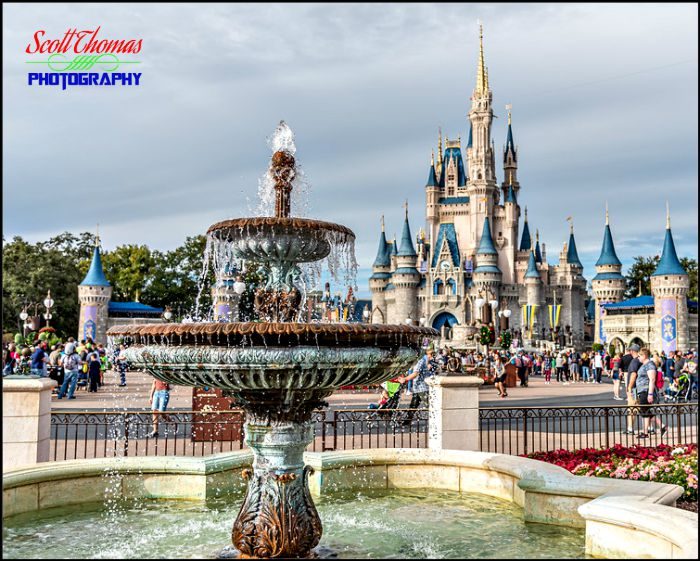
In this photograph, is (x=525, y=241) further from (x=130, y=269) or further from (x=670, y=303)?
(x=130, y=269)

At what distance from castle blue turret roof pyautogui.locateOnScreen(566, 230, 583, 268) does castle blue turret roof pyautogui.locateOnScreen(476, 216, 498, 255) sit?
11473mm

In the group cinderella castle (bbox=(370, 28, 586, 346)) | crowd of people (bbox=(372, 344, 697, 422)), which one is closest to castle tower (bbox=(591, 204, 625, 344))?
cinderella castle (bbox=(370, 28, 586, 346))

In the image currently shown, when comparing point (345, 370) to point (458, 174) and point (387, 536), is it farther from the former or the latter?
point (458, 174)

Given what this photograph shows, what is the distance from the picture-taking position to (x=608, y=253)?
81938mm

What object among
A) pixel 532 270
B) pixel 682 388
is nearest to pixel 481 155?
pixel 532 270

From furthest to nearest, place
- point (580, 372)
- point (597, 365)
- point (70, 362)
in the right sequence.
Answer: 1. point (580, 372)
2. point (597, 365)
3. point (70, 362)

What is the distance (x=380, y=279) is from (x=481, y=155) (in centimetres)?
2302

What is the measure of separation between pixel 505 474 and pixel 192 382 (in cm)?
373

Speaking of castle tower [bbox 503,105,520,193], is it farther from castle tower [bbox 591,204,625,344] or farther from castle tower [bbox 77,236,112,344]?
castle tower [bbox 77,236,112,344]

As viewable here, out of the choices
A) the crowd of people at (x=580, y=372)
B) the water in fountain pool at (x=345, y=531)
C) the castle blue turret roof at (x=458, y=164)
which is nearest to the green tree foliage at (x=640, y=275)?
the castle blue turret roof at (x=458, y=164)

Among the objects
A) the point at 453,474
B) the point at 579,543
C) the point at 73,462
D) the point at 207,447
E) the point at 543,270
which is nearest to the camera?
the point at 579,543

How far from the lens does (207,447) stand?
37.8ft

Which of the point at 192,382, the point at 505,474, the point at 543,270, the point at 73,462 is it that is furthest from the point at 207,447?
the point at 543,270

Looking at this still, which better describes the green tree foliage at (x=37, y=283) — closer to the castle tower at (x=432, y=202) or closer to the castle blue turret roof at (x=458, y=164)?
the castle tower at (x=432, y=202)
